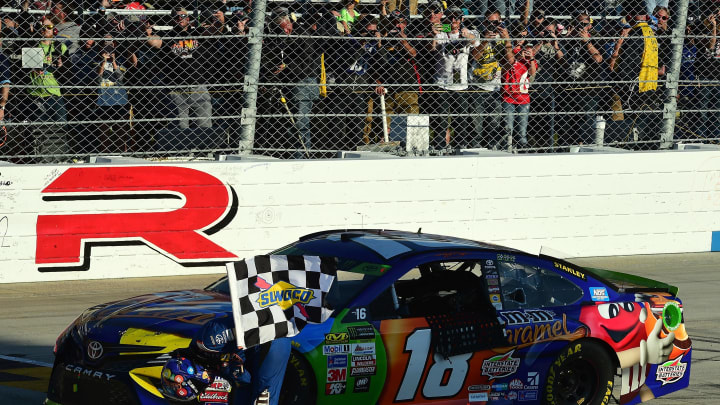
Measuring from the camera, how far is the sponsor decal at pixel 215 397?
223 inches

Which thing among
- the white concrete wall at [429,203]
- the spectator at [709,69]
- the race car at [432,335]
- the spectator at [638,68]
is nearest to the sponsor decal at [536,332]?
the race car at [432,335]

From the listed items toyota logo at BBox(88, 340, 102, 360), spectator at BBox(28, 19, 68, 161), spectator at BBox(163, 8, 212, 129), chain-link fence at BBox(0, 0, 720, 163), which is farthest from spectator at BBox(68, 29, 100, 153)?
toyota logo at BBox(88, 340, 102, 360)

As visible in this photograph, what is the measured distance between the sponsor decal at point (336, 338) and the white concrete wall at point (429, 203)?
19.4ft

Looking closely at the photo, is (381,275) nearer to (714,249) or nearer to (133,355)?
(133,355)

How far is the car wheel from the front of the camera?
5902 millimetres

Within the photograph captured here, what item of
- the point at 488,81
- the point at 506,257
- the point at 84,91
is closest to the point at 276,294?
the point at 506,257

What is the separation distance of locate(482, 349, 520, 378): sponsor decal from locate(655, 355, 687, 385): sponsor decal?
1.21m

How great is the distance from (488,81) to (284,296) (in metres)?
7.86

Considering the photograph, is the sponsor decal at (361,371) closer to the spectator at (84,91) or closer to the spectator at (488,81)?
the spectator at (84,91)

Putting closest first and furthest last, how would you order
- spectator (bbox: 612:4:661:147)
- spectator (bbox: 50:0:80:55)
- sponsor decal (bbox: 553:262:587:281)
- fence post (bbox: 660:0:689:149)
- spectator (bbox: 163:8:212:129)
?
sponsor decal (bbox: 553:262:587:281) → spectator (bbox: 50:0:80:55) → spectator (bbox: 163:8:212:129) → spectator (bbox: 612:4:661:147) → fence post (bbox: 660:0:689:149)

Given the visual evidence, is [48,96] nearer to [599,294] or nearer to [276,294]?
[276,294]

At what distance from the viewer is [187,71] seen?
1162 cm

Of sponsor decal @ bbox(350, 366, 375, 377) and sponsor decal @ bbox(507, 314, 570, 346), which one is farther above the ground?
sponsor decal @ bbox(507, 314, 570, 346)

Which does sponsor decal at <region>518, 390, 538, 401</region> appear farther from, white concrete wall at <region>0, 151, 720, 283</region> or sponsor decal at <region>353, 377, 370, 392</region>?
white concrete wall at <region>0, 151, 720, 283</region>
